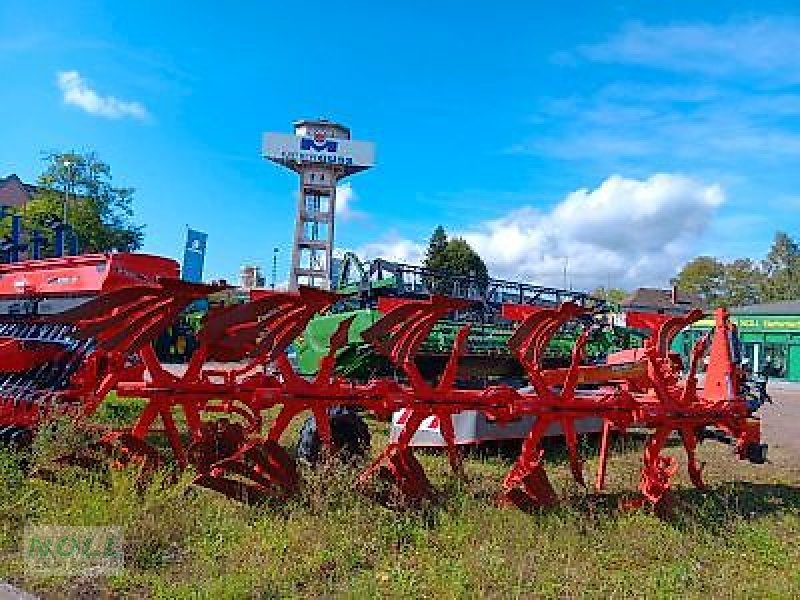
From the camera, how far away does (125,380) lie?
650 cm

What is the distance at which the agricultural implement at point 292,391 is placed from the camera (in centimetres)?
521

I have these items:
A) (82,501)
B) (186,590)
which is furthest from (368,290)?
(186,590)

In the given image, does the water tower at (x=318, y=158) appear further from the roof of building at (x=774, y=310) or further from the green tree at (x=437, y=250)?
the roof of building at (x=774, y=310)

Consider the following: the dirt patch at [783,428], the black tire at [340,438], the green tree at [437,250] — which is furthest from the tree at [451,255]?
the black tire at [340,438]

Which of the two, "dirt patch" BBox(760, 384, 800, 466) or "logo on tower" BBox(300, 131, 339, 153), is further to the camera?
"logo on tower" BBox(300, 131, 339, 153)

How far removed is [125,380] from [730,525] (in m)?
4.79

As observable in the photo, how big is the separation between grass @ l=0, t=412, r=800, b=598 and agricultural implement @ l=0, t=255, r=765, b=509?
26 cm

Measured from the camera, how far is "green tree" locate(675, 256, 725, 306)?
3356 inches

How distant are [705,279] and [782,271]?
750 cm

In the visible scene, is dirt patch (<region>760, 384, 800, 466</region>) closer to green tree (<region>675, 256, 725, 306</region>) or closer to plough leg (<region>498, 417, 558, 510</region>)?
plough leg (<region>498, 417, 558, 510</region>)

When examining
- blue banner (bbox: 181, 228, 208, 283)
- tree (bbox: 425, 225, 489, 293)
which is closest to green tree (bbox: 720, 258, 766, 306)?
tree (bbox: 425, 225, 489, 293)

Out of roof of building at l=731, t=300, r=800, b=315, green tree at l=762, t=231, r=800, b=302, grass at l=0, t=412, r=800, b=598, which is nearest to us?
grass at l=0, t=412, r=800, b=598

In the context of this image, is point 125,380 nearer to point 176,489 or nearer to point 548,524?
point 176,489

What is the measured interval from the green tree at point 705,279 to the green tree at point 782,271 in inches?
180
